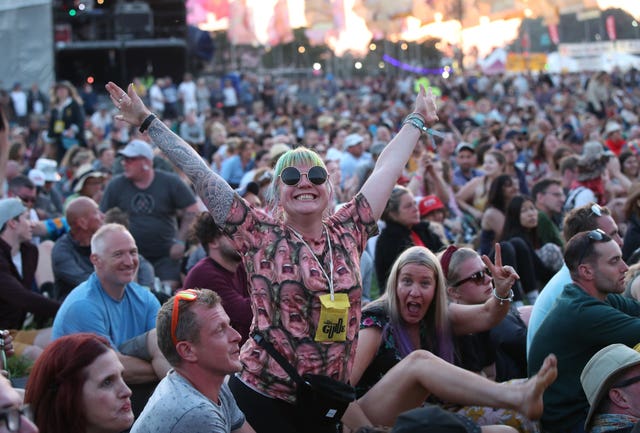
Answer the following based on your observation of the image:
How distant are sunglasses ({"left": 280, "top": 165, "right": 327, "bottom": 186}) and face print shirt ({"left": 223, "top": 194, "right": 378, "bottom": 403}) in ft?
0.58

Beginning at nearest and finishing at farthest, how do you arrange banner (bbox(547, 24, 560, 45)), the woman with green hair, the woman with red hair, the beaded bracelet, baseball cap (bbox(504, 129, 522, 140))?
the woman with red hair → the woman with green hair → the beaded bracelet → baseball cap (bbox(504, 129, 522, 140)) → banner (bbox(547, 24, 560, 45))

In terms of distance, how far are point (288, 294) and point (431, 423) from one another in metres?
1.19

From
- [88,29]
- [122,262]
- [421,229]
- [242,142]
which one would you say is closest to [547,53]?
[88,29]

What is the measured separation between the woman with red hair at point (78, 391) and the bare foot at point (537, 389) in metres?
1.45

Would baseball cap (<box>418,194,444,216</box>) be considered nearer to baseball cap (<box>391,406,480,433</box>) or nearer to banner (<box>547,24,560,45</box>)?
baseball cap (<box>391,406,480,433</box>)

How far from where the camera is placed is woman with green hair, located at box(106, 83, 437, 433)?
3729 millimetres

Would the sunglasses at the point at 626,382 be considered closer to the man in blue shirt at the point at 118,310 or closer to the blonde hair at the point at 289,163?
the blonde hair at the point at 289,163

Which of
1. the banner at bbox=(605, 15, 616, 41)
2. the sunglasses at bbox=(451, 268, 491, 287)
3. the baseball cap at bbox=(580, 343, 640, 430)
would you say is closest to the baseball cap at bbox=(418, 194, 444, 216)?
the sunglasses at bbox=(451, 268, 491, 287)

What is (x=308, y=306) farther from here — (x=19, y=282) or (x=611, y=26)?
(x=611, y=26)

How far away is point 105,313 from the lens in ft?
16.8

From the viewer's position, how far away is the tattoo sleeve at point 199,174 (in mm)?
3783

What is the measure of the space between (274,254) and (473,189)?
22.4 ft

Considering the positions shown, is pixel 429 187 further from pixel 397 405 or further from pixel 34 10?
pixel 34 10

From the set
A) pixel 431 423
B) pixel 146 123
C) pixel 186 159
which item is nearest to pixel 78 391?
pixel 186 159
